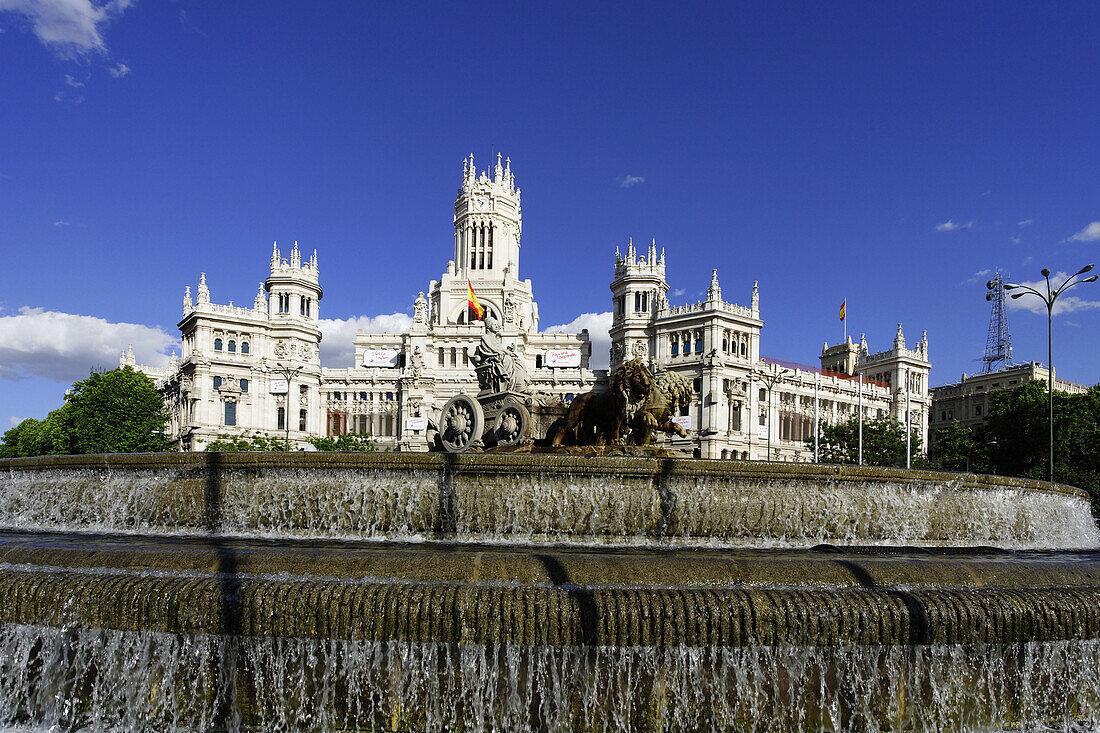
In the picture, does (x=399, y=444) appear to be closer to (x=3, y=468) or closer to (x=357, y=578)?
(x=3, y=468)

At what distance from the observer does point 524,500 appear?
41.9 ft

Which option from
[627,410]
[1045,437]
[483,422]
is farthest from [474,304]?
[627,410]

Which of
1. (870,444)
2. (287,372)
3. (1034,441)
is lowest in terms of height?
(870,444)

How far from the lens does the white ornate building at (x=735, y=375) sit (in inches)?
3359

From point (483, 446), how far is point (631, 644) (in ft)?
34.4

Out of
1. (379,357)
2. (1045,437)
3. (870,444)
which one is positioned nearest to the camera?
(1045,437)

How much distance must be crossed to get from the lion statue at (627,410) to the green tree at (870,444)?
50991 mm

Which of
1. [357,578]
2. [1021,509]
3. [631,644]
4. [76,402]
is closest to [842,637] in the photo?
[631,644]

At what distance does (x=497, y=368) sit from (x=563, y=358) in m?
82.8

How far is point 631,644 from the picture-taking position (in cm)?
703

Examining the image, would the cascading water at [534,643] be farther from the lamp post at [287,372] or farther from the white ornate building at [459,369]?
the lamp post at [287,372]

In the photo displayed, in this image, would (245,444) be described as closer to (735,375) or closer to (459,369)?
(459,369)

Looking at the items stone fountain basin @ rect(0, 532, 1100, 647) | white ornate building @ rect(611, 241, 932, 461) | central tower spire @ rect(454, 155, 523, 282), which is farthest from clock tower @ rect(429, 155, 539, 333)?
stone fountain basin @ rect(0, 532, 1100, 647)

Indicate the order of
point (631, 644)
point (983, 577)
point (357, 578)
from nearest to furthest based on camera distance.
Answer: point (631, 644) → point (357, 578) → point (983, 577)
